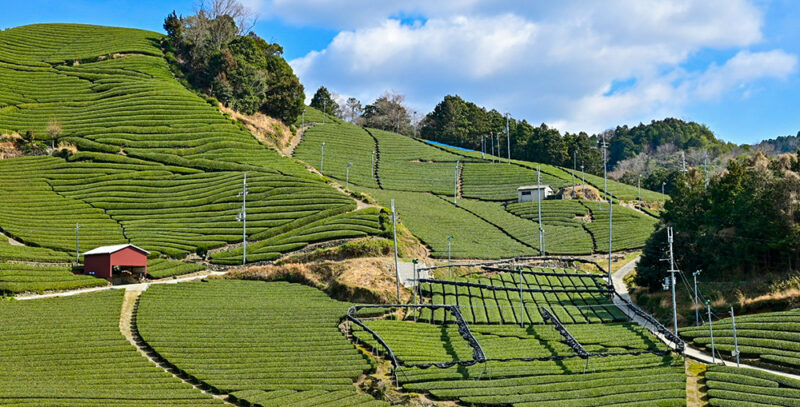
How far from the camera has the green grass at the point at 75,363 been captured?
33375mm

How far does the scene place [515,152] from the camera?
141875mm

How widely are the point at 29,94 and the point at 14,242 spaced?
4922 cm

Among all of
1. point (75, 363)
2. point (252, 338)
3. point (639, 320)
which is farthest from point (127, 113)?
point (639, 320)

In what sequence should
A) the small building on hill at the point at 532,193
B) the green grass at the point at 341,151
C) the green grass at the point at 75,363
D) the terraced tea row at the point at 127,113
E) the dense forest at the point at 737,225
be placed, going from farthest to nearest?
the green grass at the point at 341,151
the small building on hill at the point at 532,193
the terraced tea row at the point at 127,113
the dense forest at the point at 737,225
the green grass at the point at 75,363

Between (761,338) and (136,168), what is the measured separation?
6521 cm

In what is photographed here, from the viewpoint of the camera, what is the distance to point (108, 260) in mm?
56062

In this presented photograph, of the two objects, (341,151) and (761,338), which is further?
(341,151)

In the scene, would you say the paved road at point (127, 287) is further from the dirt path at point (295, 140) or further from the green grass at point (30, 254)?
the dirt path at point (295, 140)

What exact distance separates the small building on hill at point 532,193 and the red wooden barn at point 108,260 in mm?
52503

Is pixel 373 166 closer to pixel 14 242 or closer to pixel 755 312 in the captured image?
pixel 14 242

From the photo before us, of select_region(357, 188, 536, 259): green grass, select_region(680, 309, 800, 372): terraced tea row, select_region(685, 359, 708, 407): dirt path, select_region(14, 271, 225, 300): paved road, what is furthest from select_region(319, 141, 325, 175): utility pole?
select_region(685, 359, 708, 407): dirt path

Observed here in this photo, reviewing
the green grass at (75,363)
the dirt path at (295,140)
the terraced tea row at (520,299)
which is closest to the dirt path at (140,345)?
the green grass at (75,363)

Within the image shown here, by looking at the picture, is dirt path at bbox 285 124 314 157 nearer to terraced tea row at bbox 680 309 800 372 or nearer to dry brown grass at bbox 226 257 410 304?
dry brown grass at bbox 226 257 410 304

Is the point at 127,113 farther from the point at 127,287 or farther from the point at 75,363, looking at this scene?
the point at 75,363
